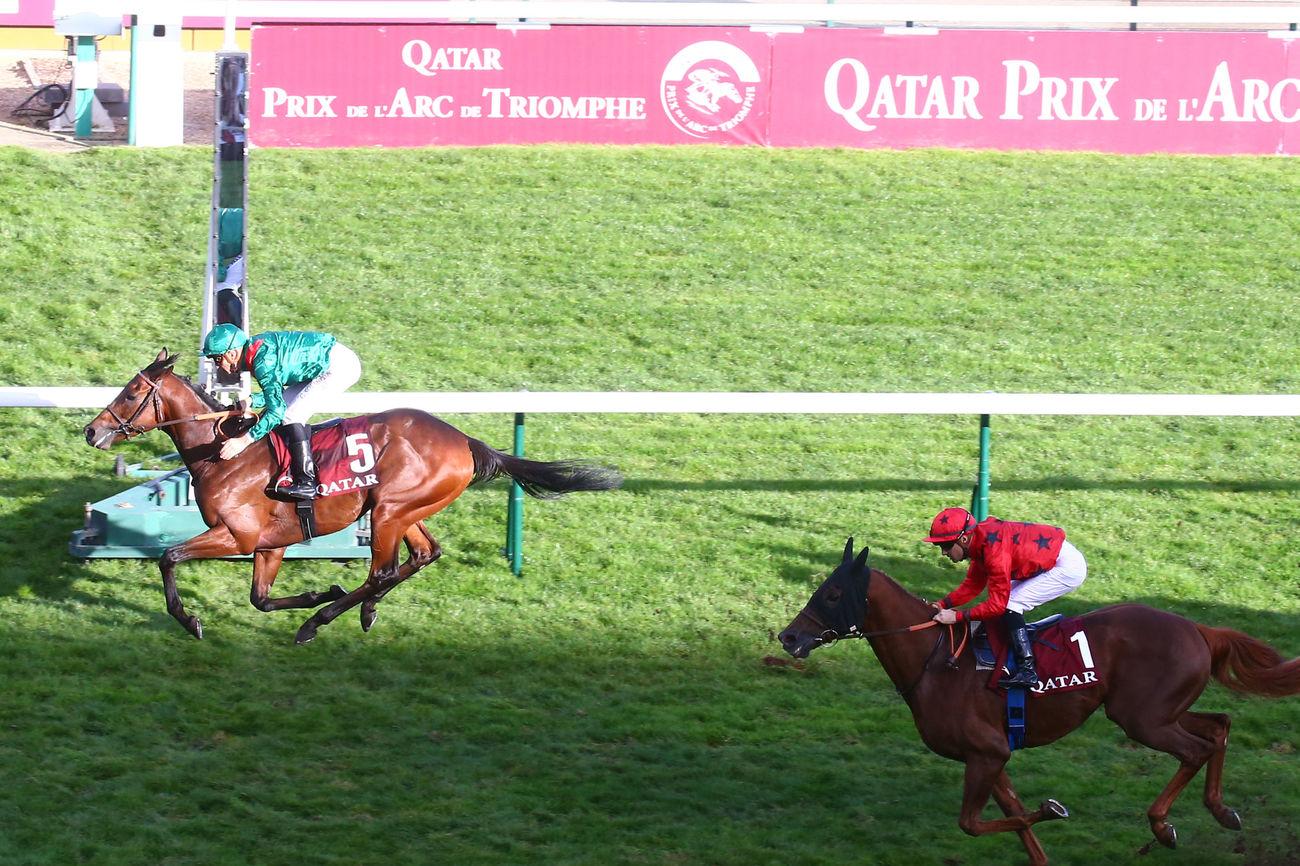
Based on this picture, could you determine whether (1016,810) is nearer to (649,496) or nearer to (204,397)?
(649,496)

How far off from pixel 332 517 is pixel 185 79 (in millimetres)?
12484

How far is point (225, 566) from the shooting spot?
26.7 ft

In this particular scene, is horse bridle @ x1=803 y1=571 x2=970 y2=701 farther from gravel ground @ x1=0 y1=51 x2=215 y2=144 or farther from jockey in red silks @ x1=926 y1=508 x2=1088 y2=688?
gravel ground @ x1=0 y1=51 x2=215 y2=144

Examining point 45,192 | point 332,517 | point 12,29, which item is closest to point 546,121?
point 45,192

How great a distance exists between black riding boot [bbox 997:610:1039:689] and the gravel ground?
10.6 metres

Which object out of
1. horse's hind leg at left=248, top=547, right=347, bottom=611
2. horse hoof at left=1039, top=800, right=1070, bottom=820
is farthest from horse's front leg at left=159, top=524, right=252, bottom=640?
horse hoof at left=1039, top=800, right=1070, bottom=820

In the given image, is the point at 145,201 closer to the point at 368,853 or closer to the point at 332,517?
the point at 332,517

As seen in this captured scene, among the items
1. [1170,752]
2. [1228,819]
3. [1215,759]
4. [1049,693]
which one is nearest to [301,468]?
[1049,693]

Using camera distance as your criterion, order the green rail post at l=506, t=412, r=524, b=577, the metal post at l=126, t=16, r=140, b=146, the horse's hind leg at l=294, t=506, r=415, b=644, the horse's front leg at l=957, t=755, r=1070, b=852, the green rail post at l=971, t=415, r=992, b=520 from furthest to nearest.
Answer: the metal post at l=126, t=16, r=140, b=146 → the green rail post at l=971, t=415, r=992, b=520 → the green rail post at l=506, t=412, r=524, b=577 → the horse's hind leg at l=294, t=506, r=415, b=644 → the horse's front leg at l=957, t=755, r=1070, b=852

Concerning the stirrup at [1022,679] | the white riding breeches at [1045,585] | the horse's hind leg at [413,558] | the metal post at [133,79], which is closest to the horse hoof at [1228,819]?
the stirrup at [1022,679]

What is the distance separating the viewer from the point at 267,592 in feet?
23.6

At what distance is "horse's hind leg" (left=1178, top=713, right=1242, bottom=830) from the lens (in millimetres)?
6051

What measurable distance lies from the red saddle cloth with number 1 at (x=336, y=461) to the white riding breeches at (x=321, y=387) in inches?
11.4

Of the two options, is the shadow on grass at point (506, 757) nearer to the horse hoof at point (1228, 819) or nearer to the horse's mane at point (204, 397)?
the horse hoof at point (1228, 819)
